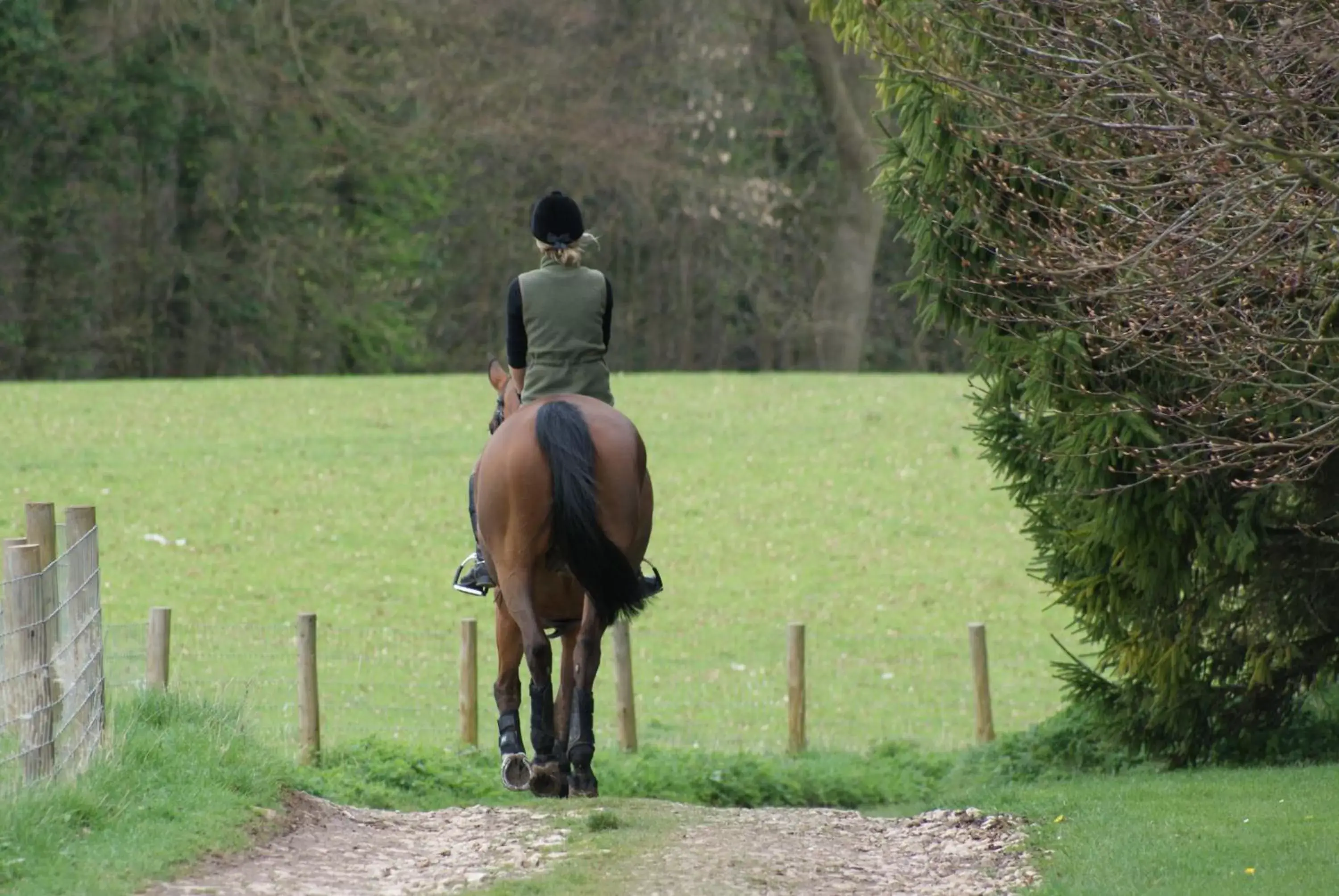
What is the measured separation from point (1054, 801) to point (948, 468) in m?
19.9

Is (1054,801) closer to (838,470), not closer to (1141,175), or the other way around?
(1141,175)

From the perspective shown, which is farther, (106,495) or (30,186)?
(30,186)

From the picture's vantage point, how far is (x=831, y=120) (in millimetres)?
47812

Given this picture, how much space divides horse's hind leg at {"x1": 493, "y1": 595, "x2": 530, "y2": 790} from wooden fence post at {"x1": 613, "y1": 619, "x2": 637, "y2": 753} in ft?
16.8

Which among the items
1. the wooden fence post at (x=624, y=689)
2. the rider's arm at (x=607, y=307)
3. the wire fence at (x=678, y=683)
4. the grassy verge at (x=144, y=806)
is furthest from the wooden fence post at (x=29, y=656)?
the wooden fence post at (x=624, y=689)

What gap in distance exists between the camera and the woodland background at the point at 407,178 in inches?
1692

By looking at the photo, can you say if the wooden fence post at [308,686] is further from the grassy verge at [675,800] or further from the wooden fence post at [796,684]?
the wooden fence post at [796,684]

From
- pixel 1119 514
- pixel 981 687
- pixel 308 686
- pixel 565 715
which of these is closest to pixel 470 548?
pixel 981 687

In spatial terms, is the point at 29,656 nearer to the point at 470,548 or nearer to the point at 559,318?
the point at 559,318

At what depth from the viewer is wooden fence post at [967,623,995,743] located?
17.5m

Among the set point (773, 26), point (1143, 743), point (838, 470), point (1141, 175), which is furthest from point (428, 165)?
point (1141, 175)

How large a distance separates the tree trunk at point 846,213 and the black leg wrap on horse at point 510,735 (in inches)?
1409

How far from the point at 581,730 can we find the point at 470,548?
16.3 meters

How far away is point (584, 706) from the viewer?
10.6m
